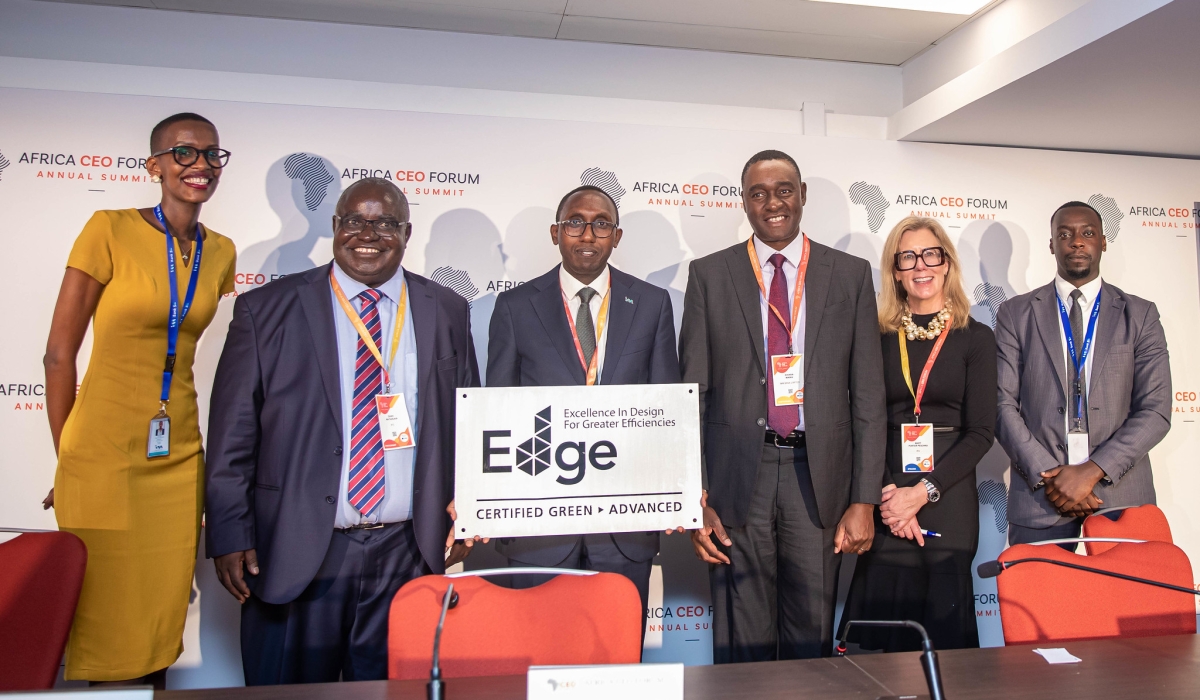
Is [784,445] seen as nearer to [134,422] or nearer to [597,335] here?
[597,335]

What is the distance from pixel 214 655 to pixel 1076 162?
5.22m

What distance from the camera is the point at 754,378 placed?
8.85 ft

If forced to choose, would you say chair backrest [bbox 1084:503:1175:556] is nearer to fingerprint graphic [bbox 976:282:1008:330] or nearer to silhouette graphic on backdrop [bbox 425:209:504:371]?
fingerprint graphic [bbox 976:282:1008:330]

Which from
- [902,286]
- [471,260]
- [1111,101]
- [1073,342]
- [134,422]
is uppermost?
[1111,101]

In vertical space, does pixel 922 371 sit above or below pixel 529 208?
below

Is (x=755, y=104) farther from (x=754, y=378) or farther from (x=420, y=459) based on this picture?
(x=420, y=459)

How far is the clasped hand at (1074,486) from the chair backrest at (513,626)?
2.25m

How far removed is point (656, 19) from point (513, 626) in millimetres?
3320

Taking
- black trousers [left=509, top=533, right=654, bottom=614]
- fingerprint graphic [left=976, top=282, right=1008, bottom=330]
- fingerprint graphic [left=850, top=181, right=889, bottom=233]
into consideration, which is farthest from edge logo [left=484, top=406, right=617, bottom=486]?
fingerprint graphic [left=976, top=282, right=1008, bottom=330]

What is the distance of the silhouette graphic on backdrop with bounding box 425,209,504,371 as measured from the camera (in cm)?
372

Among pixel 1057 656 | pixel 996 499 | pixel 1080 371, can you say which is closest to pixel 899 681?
pixel 1057 656

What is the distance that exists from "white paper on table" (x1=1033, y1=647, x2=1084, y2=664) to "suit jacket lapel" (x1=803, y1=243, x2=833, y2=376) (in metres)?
1.18

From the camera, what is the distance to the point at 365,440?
241 cm

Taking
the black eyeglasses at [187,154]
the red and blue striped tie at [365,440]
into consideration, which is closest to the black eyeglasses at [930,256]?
the red and blue striped tie at [365,440]
